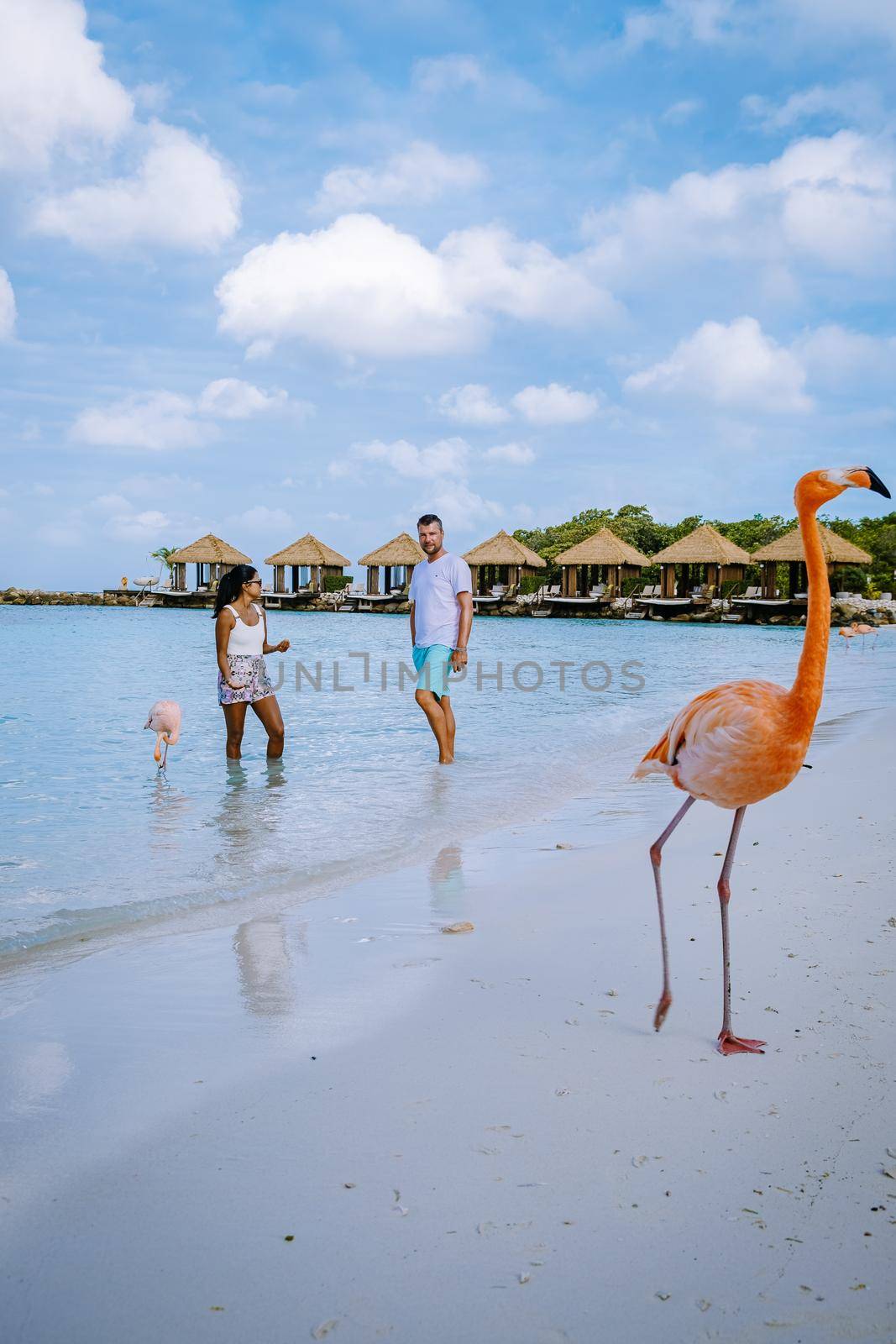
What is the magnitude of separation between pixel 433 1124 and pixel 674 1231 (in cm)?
61

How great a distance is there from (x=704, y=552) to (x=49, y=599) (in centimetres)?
6038

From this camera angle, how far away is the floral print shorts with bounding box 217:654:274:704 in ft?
25.7

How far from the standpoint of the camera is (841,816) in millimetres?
5266

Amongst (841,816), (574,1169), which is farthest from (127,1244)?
(841,816)

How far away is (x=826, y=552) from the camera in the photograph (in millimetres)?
42062

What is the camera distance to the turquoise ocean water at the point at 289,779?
5055mm

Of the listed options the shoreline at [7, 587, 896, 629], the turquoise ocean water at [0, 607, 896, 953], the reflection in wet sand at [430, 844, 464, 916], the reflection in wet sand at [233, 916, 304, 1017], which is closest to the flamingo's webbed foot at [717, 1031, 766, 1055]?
the reflection in wet sand at [233, 916, 304, 1017]

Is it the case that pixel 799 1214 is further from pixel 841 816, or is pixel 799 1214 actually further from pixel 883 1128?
pixel 841 816

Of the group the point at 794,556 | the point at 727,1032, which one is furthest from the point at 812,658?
the point at 794,556

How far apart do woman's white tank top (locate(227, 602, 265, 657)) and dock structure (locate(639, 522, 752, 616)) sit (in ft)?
143

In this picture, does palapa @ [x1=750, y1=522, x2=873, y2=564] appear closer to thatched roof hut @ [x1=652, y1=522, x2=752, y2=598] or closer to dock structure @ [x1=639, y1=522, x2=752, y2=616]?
thatched roof hut @ [x1=652, y1=522, x2=752, y2=598]

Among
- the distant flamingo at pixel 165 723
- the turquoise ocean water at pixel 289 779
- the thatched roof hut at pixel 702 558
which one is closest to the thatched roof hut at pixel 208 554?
the thatched roof hut at pixel 702 558

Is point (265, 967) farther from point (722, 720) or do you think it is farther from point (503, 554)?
point (503, 554)

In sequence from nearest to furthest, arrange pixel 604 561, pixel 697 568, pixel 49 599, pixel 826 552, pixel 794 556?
1. pixel 826 552
2. pixel 794 556
3. pixel 604 561
4. pixel 697 568
5. pixel 49 599
